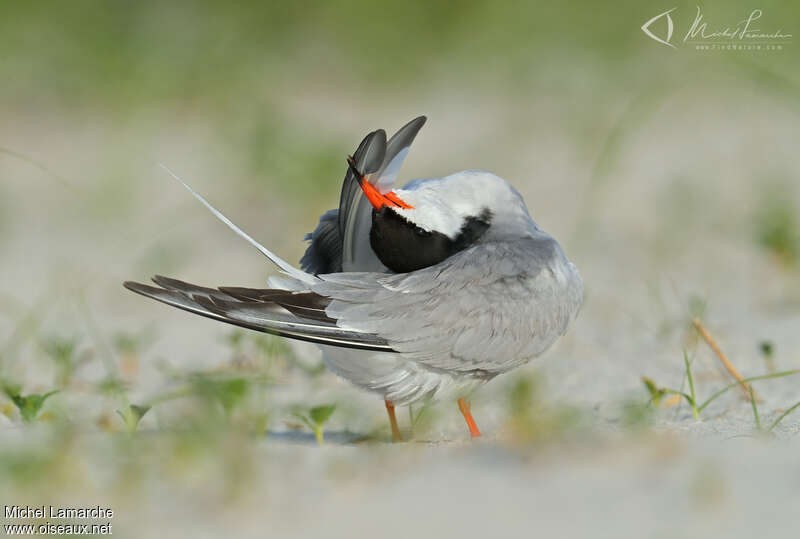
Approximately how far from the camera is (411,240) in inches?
90.2

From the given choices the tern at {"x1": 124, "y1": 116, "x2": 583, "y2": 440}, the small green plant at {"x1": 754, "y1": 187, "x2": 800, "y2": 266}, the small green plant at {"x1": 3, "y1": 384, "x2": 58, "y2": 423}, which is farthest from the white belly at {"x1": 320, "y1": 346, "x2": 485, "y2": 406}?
the small green plant at {"x1": 754, "y1": 187, "x2": 800, "y2": 266}

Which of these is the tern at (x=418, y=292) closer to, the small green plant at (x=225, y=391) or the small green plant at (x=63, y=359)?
the small green plant at (x=225, y=391)

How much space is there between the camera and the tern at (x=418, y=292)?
7.02ft

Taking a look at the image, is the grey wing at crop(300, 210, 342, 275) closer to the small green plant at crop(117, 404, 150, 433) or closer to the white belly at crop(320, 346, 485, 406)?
the white belly at crop(320, 346, 485, 406)

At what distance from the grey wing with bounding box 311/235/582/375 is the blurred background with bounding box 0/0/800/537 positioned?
122mm

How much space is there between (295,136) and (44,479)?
12.3ft

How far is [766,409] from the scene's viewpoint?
101 inches

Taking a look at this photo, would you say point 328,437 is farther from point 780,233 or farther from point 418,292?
point 780,233

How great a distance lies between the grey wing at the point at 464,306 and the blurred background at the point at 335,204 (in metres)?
0.12

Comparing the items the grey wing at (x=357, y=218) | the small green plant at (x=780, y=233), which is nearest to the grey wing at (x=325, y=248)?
the grey wing at (x=357, y=218)

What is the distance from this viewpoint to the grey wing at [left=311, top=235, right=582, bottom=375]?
7.20ft

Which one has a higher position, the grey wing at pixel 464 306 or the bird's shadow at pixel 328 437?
the grey wing at pixel 464 306

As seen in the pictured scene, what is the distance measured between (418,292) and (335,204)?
2518 mm

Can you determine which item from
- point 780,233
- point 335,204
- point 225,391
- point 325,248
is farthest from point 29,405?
point 780,233
